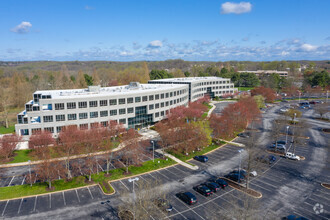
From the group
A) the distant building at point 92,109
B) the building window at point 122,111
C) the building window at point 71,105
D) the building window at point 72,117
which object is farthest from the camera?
the building window at point 122,111

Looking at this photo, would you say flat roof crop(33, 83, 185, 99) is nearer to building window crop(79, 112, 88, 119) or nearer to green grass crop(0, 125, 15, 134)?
building window crop(79, 112, 88, 119)

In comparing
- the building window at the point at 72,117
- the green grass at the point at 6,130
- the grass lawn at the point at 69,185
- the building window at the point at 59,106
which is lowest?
the grass lawn at the point at 69,185

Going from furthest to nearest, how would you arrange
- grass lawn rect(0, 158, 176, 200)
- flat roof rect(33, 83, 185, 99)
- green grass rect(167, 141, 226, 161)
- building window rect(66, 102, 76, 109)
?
flat roof rect(33, 83, 185, 99) → building window rect(66, 102, 76, 109) → green grass rect(167, 141, 226, 161) → grass lawn rect(0, 158, 176, 200)

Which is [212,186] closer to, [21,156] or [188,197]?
[188,197]

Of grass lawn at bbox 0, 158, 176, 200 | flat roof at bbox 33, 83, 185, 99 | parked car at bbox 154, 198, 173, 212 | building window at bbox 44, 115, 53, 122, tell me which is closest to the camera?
parked car at bbox 154, 198, 173, 212

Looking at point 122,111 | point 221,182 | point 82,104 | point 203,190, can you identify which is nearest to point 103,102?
point 82,104

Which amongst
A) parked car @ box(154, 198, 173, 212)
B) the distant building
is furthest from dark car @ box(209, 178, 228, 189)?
the distant building

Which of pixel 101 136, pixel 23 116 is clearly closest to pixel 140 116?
pixel 101 136

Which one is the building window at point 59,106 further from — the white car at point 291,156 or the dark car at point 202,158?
the white car at point 291,156

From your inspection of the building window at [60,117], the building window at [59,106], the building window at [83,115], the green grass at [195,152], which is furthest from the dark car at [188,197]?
the building window at [59,106]

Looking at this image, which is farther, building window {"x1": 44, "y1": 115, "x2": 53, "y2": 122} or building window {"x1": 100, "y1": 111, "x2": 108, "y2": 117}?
building window {"x1": 100, "y1": 111, "x2": 108, "y2": 117}
